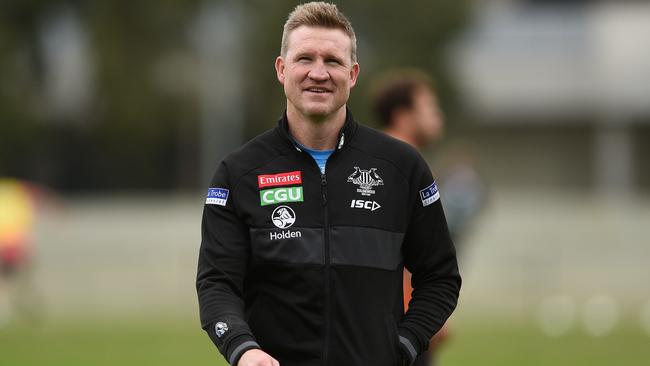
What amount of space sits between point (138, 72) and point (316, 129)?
3603 centimetres

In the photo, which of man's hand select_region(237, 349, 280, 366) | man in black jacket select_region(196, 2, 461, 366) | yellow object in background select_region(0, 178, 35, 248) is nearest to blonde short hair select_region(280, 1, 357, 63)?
man in black jacket select_region(196, 2, 461, 366)

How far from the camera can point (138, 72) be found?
40.0 m

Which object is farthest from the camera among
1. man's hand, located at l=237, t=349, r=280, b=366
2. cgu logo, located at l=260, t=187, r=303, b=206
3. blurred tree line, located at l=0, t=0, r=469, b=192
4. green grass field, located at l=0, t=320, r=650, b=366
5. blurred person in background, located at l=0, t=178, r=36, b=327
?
blurred tree line, located at l=0, t=0, r=469, b=192

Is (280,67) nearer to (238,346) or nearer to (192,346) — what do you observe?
(238,346)

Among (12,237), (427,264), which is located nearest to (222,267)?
(427,264)

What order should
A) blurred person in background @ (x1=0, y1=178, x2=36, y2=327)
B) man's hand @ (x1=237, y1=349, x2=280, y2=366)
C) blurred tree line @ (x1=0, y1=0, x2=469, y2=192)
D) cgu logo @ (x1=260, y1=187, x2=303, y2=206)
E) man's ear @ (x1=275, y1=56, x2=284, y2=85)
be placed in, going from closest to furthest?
man's hand @ (x1=237, y1=349, x2=280, y2=366) → cgu logo @ (x1=260, y1=187, x2=303, y2=206) → man's ear @ (x1=275, y1=56, x2=284, y2=85) → blurred person in background @ (x1=0, y1=178, x2=36, y2=327) → blurred tree line @ (x1=0, y1=0, x2=469, y2=192)

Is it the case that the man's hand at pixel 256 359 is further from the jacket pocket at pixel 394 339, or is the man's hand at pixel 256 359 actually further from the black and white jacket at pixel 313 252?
the jacket pocket at pixel 394 339

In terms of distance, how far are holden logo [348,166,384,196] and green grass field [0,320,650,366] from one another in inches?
314

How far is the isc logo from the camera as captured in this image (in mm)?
4492

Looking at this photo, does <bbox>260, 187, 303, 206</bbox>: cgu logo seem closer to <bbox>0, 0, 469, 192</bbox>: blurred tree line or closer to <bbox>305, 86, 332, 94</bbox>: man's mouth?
<bbox>305, 86, 332, 94</bbox>: man's mouth

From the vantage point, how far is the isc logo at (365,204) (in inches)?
177

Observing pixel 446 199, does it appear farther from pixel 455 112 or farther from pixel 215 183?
pixel 455 112

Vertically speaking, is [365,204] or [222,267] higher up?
[365,204]

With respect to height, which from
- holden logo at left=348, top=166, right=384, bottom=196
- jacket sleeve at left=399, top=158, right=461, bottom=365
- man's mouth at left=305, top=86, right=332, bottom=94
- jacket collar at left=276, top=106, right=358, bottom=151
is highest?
man's mouth at left=305, top=86, right=332, bottom=94
